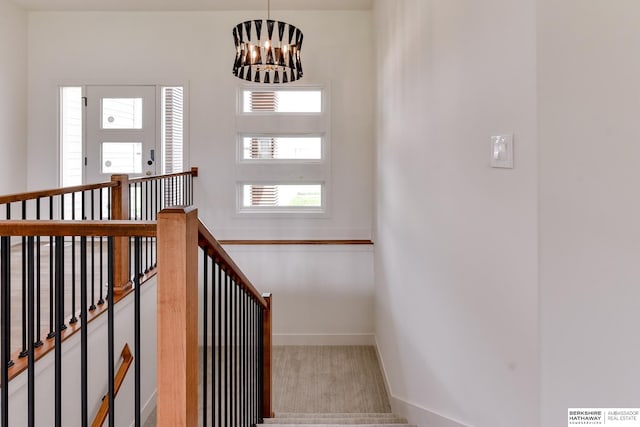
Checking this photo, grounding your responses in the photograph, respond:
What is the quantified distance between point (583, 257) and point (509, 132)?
46 centimetres

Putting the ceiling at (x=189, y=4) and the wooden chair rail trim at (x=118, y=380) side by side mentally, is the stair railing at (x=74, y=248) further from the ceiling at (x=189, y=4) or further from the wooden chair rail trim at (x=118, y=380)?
the ceiling at (x=189, y=4)

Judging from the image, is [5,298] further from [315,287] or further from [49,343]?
[315,287]

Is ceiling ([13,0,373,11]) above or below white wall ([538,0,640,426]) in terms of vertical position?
above

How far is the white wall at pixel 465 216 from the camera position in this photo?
1.33 meters

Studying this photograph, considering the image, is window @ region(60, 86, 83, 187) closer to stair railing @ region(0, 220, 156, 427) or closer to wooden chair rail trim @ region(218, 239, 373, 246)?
wooden chair rail trim @ region(218, 239, 373, 246)

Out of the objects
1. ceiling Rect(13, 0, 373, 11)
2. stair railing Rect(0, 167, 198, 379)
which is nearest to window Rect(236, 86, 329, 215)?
stair railing Rect(0, 167, 198, 379)

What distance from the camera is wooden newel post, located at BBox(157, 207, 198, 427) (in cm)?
109

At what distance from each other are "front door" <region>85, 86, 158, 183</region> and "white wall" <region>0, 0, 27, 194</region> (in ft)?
2.47

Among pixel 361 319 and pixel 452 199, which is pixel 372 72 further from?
pixel 452 199

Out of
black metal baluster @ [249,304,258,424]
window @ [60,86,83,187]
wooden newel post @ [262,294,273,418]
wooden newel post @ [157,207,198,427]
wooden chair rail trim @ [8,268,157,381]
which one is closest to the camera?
wooden newel post @ [157,207,198,427]

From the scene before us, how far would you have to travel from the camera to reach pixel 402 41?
312 centimetres

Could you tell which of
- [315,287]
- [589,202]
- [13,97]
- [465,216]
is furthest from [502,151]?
[13,97]

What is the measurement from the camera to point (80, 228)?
1164mm

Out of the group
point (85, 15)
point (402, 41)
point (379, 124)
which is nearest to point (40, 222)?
point (402, 41)
